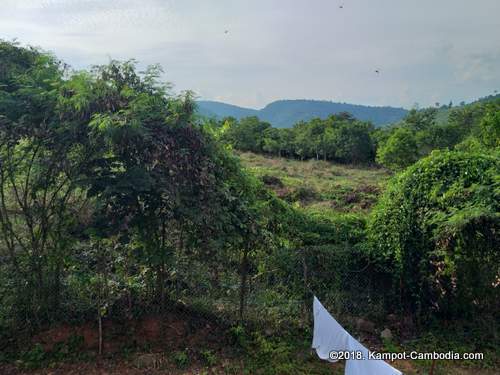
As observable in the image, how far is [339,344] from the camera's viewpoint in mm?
3322

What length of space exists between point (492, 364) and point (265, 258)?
113 inches

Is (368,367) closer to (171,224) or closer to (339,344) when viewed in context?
(339,344)

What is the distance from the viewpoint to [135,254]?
450cm

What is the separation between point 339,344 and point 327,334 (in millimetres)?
162

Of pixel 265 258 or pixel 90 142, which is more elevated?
pixel 90 142

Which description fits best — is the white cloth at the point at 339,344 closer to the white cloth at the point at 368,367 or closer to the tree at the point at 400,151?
the white cloth at the point at 368,367

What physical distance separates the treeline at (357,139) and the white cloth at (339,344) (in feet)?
65.5

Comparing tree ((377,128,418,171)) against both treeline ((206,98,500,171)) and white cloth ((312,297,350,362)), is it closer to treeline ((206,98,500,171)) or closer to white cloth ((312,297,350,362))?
treeline ((206,98,500,171))

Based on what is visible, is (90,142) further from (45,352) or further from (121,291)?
(45,352)

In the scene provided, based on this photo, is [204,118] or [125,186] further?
[204,118]

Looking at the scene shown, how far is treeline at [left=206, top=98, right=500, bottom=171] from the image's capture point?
74.0ft

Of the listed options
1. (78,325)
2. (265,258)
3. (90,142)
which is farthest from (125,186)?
(265,258)

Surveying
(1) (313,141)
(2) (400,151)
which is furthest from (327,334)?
(1) (313,141)

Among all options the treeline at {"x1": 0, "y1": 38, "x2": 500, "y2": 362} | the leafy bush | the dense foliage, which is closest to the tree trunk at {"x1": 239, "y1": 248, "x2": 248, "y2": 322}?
the treeline at {"x1": 0, "y1": 38, "x2": 500, "y2": 362}
